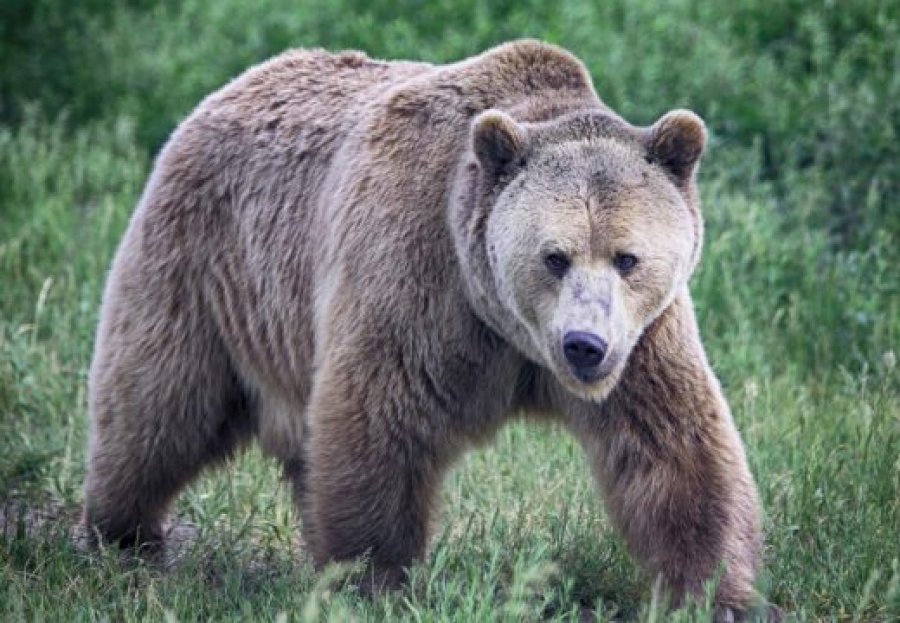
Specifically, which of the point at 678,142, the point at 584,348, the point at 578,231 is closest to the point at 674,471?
the point at 584,348

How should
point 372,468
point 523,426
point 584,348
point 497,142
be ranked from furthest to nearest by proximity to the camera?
point 523,426
point 372,468
point 497,142
point 584,348

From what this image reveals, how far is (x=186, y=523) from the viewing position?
6.41 m

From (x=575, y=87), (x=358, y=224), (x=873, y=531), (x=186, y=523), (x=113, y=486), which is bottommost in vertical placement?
(x=186, y=523)

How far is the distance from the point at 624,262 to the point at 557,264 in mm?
182

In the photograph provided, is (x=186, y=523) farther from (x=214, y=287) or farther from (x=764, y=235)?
(x=764, y=235)

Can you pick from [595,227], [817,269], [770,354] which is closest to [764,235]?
[817,269]

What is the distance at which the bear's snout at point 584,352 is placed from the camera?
173 inches

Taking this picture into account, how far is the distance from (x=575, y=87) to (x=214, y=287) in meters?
1.50

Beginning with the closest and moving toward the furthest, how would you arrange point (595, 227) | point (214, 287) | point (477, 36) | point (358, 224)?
point (595, 227) → point (358, 224) → point (214, 287) → point (477, 36)

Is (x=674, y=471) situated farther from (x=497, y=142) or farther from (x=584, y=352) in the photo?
(x=497, y=142)

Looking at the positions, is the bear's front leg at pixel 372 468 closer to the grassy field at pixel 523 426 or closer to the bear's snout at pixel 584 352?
the grassy field at pixel 523 426

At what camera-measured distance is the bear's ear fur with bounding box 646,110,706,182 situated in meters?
4.76

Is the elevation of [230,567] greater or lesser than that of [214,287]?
lesser

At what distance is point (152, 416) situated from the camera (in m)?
5.86
